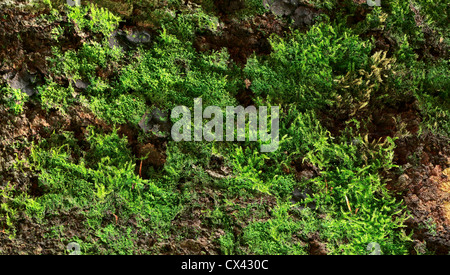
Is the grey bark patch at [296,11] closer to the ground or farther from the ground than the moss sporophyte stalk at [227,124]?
farther from the ground

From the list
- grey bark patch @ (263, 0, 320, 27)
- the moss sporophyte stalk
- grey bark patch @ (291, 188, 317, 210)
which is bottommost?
grey bark patch @ (291, 188, 317, 210)

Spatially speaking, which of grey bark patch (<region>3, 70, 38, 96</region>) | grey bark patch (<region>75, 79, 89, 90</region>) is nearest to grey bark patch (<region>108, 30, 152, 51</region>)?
grey bark patch (<region>75, 79, 89, 90</region>)

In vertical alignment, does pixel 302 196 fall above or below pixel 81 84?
Result: below

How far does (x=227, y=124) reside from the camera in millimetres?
3068

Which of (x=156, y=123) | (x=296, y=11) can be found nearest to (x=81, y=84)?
(x=156, y=123)

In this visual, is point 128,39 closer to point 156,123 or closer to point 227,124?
point 156,123

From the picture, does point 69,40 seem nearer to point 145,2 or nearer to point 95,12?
point 95,12

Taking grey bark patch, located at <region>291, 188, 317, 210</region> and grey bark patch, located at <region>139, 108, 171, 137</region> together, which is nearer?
grey bark patch, located at <region>291, 188, 317, 210</region>

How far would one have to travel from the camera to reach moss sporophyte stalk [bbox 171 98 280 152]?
3.01 metres

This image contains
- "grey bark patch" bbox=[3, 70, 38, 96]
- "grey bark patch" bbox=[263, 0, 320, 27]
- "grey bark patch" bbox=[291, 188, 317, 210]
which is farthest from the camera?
"grey bark patch" bbox=[263, 0, 320, 27]

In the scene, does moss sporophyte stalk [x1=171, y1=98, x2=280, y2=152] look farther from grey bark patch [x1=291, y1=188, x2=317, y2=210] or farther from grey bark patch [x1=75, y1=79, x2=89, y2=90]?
grey bark patch [x1=75, y1=79, x2=89, y2=90]

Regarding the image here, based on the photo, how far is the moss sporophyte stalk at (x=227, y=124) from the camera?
301 cm

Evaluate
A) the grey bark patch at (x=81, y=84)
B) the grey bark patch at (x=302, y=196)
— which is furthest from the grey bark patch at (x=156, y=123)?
the grey bark patch at (x=302, y=196)

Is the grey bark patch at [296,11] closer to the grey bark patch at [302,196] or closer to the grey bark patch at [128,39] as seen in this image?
the grey bark patch at [128,39]
